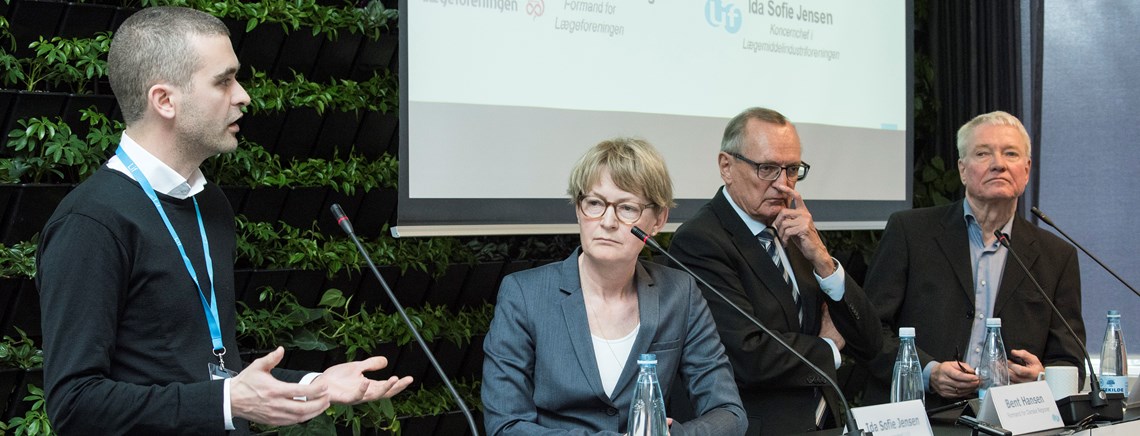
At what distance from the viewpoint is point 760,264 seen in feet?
8.92

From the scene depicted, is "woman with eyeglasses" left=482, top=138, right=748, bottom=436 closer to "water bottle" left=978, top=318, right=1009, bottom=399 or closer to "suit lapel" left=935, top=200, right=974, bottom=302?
"water bottle" left=978, top=318, right=1009, bottom=399

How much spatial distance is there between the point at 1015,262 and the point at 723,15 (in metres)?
1.41

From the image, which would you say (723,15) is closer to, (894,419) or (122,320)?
(894,419)

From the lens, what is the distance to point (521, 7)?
3.45m

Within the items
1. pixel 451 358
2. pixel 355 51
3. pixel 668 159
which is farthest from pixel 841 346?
pixel 355 51

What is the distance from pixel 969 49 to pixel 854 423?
3409mm

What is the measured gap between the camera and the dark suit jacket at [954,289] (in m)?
3.12

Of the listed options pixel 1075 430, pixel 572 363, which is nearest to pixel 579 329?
pixel 572 363

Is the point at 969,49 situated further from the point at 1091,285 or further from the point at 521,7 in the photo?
the point at 521,7

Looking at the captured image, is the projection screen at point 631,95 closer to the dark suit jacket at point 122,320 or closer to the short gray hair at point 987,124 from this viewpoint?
the short gray hair at point 987,124

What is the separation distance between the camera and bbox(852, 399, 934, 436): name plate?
6.81ft

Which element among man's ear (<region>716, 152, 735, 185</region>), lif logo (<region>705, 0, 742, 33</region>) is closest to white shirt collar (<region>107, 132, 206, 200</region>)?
man's ear (<region>716, 152, 735, 185</region>)

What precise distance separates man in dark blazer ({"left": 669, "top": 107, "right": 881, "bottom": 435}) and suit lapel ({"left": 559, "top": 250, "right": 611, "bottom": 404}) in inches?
19.7

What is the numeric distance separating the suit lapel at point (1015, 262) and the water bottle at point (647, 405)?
1605mm
